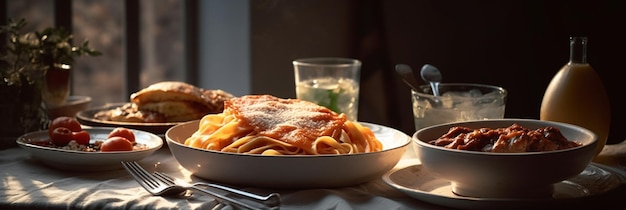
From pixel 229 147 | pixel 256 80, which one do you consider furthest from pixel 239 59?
pixel 229 147

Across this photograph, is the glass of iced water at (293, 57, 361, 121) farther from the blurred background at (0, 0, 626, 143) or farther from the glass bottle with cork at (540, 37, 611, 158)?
the blurred background at (0, 0, 626, 143)

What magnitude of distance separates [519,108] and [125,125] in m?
→ 1.46

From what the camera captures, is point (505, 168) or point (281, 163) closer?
point (505, 168)

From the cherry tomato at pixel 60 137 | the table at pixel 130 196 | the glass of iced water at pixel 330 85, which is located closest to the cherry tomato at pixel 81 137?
the cherry tomato at pixel 60 137

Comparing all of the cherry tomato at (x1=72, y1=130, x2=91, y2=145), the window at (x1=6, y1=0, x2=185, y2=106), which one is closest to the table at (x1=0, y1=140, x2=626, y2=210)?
the cherry tomato at (x1=72, y1=130, x2=91, y2=145)

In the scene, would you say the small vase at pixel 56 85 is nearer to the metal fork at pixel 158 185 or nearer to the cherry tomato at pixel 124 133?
the cherry tomato at pixel 124 133

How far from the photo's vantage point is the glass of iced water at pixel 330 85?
1.81 m

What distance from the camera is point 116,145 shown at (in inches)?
57.9

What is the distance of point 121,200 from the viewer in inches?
48.1

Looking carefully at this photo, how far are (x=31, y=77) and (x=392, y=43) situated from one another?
142 centimetres

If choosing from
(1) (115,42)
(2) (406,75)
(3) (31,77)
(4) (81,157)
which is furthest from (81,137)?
(1) (115,42)

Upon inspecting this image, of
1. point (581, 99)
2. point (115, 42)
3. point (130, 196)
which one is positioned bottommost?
point (115, 42)

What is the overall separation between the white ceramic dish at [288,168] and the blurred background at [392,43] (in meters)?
1.25

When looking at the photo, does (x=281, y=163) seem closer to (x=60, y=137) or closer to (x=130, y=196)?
(x=130, y=196)
